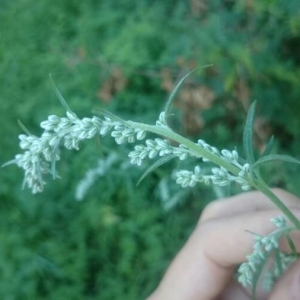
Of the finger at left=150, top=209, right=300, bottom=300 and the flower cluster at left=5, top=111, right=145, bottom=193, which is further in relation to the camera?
the finger at left=150, top=209, right=300, bottom=300

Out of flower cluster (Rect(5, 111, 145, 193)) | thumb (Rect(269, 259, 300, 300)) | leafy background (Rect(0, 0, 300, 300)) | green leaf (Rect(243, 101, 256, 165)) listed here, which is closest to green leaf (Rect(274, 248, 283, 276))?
thumb (Rect(269, 259, 300, 300))

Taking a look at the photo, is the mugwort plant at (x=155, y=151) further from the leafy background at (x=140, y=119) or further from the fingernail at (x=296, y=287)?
the leafy background at (x=140, y=119)

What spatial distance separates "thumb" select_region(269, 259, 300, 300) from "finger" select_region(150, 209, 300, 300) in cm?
13

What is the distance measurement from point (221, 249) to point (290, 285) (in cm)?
23

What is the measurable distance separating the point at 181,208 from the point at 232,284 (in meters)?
0.86

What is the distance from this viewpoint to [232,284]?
4.29 ft

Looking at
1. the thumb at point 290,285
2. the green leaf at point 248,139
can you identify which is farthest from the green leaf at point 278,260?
the green leaf at point 248,139

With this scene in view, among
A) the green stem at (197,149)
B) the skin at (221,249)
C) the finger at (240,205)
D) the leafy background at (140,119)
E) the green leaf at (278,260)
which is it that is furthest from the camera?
the leafy background at (140,119)

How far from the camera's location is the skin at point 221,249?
3.68 feet

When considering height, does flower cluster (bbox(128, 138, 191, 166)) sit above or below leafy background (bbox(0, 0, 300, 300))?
above

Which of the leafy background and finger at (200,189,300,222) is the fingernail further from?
the leafy background

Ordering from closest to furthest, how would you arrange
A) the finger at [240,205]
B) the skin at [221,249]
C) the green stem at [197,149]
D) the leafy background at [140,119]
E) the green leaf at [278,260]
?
the green stem at [197,149], the green leaf at [278,260], the skin at [221,249], the finger at [240,205], the leafy background at [140,119]

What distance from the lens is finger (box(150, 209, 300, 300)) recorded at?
3.71ft

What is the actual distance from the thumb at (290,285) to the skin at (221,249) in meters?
0.07
